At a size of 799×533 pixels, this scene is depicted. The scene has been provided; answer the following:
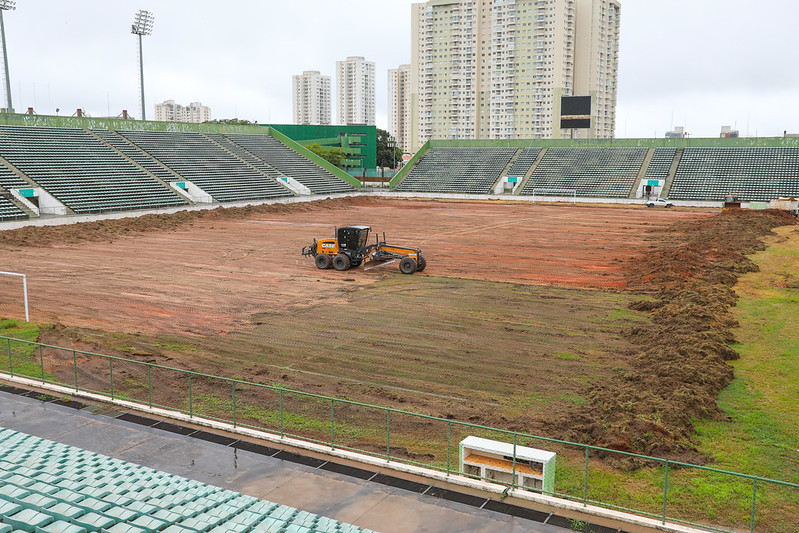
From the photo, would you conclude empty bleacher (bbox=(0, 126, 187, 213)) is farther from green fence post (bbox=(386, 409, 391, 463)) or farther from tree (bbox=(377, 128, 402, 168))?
tree (bbox=(377, 128, 402, 168))

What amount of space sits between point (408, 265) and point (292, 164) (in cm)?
5395

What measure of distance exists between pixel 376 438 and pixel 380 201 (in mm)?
64334

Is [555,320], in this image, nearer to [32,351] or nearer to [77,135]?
[32,351]

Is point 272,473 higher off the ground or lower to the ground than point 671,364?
lower

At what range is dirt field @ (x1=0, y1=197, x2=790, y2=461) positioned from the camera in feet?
52.3

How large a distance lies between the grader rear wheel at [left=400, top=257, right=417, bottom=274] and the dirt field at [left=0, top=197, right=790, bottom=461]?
57 cm

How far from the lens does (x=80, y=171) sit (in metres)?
58.3

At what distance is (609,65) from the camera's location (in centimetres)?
15275

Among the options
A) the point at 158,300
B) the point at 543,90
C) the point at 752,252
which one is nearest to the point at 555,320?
the point at 158,300

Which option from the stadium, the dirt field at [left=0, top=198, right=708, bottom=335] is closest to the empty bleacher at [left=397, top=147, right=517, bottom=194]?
the dirt field at [left=0, top=198, right=708, bottom=335]

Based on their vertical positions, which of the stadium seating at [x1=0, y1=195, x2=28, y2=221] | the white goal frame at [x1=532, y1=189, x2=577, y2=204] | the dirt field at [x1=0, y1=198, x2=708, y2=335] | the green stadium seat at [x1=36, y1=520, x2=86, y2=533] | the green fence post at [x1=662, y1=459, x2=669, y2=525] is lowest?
the green fence post at [x1=662, y1=459, x2=669, y2=525]

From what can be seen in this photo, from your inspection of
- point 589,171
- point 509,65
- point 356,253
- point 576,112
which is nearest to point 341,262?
point 356,253

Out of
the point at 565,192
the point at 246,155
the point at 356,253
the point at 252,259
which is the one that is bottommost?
the point at 252,259

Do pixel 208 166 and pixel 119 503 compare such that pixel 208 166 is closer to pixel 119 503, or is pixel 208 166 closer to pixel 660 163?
pixel 660 163
